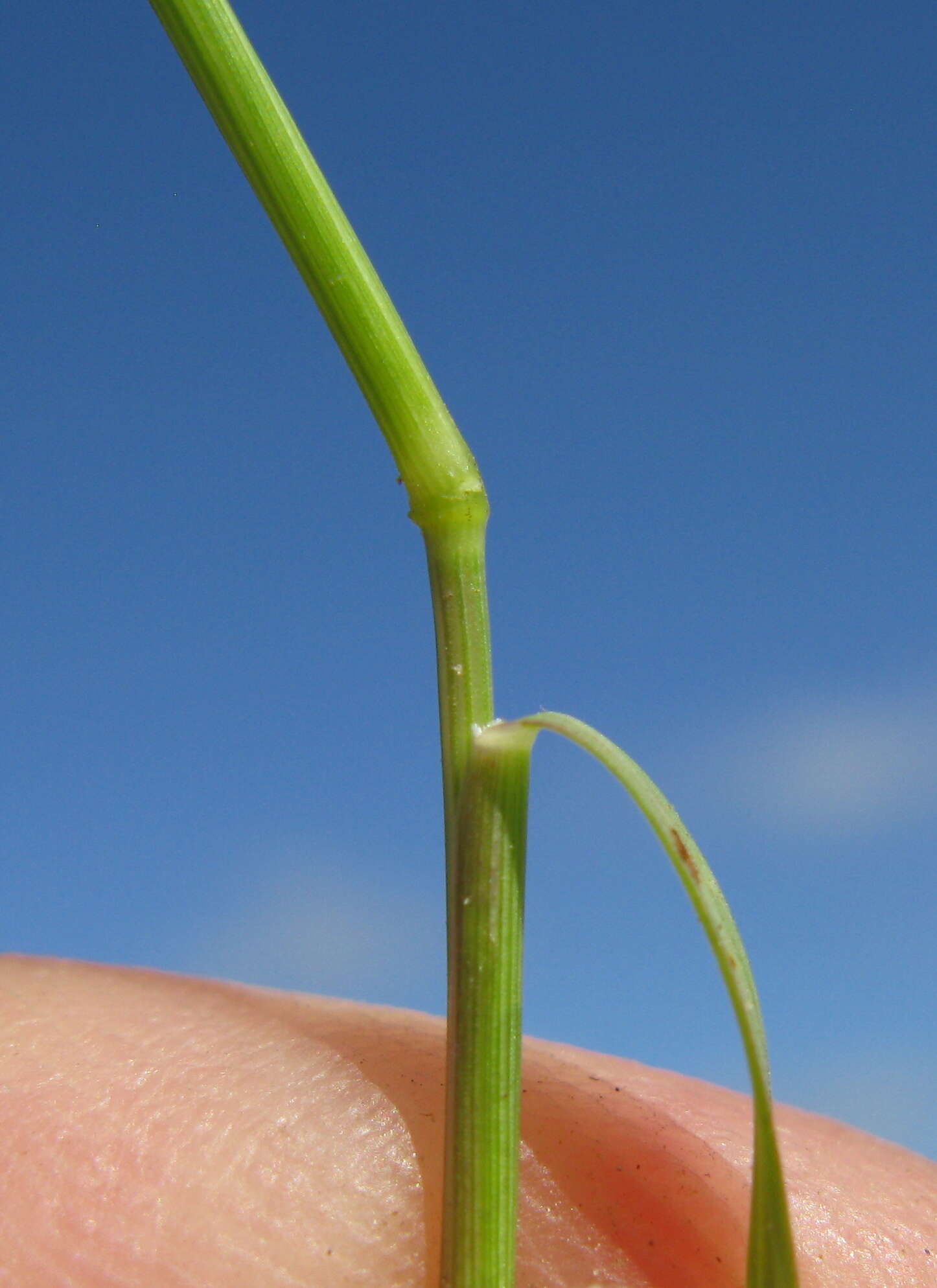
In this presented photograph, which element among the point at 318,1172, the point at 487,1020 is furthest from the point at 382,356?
the point at 318,1172

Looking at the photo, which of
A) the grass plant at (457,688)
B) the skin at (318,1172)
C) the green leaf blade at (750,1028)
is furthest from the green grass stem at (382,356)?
the skin at (318,1172)

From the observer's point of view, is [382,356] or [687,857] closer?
[687,857]

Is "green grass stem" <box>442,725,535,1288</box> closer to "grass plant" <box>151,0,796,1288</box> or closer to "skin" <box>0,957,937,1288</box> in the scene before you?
"grass plant" <box>151,0,796,1288</box>

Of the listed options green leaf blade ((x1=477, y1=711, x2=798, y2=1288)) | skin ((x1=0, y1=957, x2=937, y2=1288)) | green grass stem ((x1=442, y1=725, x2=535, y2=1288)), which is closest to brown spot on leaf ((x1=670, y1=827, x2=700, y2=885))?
green leaf blade ((x1=477, y1=711, x2=798, y2=1288))

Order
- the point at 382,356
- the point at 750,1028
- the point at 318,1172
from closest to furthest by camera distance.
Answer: the point at 750,1028 → the point at 382,356 → the point at 318,1172

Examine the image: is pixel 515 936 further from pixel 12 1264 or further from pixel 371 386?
pixel 12 1264

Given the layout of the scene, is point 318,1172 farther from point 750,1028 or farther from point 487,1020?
point 750,1028

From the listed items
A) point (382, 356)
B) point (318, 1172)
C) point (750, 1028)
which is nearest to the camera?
point (750, 1028)
